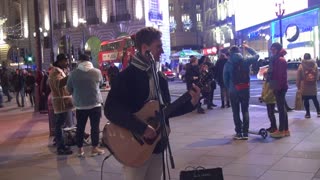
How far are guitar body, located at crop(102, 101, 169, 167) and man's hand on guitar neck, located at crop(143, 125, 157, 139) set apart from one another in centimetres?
6

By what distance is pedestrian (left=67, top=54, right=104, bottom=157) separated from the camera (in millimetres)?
8070

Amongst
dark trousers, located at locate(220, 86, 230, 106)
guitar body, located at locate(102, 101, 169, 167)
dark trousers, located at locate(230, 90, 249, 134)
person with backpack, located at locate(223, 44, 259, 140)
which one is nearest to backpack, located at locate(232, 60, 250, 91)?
person with backpack, located at locate(223, 44, 259, 140)

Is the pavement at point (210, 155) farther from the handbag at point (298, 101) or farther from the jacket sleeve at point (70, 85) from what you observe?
the jacket sleeve at point (70, 85)

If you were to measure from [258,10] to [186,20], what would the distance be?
4991cm

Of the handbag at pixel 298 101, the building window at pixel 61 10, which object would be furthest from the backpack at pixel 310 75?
the building window at pixel 61 10

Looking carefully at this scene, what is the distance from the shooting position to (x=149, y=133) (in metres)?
3.50

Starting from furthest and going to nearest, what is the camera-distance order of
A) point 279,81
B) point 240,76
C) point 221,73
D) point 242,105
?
point 221,73, point 279,81, point 242,105, point 240,76

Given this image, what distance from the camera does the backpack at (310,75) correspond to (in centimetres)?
1224

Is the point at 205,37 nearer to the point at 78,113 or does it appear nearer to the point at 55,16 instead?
the point at 55,16

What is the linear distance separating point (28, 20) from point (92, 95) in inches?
2682

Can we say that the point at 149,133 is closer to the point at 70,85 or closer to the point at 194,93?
the point at 194,93

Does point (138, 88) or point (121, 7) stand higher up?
point (121, 7)

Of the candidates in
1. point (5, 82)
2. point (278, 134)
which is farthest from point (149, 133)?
point (5, 82)

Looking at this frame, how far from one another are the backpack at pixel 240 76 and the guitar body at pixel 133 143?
18.7 feet
